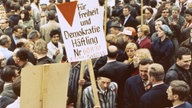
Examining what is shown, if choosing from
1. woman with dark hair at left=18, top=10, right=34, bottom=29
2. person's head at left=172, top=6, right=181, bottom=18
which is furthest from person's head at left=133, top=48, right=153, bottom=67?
woman with dark hair at left=18, top=10, right=34, bottom=29

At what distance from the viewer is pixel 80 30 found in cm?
642

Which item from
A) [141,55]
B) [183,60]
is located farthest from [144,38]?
[183,60]

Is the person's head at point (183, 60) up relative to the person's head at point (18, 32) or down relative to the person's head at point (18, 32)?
up

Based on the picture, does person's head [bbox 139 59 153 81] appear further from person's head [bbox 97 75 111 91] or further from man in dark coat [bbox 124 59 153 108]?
person's head [bbox 97 75 111 91]

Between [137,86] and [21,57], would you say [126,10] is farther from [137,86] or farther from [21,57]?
[137,86]

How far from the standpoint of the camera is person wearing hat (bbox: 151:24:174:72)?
406 inches

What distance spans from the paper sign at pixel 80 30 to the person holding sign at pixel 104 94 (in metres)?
0.76

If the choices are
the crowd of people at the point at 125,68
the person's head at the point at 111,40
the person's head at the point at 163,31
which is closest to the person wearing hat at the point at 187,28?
the crowd of people at the point at 125,68

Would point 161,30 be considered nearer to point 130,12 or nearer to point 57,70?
point 130,12

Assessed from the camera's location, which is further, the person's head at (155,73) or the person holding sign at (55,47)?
the person holding sign at (55,47)

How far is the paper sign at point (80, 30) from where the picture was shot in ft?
20.9

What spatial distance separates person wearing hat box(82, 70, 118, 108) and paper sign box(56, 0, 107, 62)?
76cm

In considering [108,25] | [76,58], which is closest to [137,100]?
[76,58]

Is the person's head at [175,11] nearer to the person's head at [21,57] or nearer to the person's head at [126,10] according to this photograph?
the person's head at [126,10]
